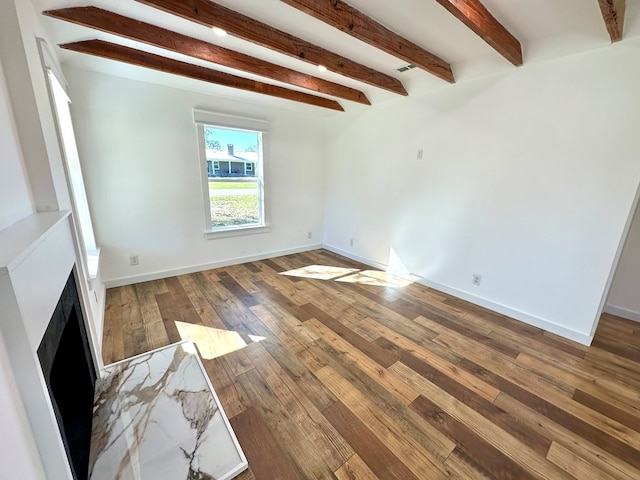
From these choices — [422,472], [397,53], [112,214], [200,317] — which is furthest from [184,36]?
[422,472]

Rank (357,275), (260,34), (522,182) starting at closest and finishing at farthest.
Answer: (260,34) → (522,182) → (357,275)

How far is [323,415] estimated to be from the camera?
60.4 inches

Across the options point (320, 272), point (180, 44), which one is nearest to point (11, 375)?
point (180, 44)

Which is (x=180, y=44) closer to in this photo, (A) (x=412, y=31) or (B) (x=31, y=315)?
(A) (x=412, y=31)

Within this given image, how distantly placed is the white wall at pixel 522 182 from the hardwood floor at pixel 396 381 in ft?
1.23

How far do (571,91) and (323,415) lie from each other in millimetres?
3073

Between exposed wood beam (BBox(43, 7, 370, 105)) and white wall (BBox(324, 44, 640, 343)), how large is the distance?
1322mm

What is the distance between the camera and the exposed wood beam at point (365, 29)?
5.18 feet

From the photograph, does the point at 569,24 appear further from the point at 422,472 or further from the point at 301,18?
the point at 422,472

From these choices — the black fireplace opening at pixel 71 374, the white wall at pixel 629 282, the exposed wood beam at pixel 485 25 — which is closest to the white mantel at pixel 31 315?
the black fireplace opening at pixel 71 374

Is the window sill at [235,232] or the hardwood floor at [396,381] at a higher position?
the window sill at [235,232]

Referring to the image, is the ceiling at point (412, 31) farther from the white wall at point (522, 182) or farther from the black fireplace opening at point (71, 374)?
the black fireplace opening at point (71, 374)

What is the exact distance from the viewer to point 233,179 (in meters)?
3.78

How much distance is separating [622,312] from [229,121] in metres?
5.03
